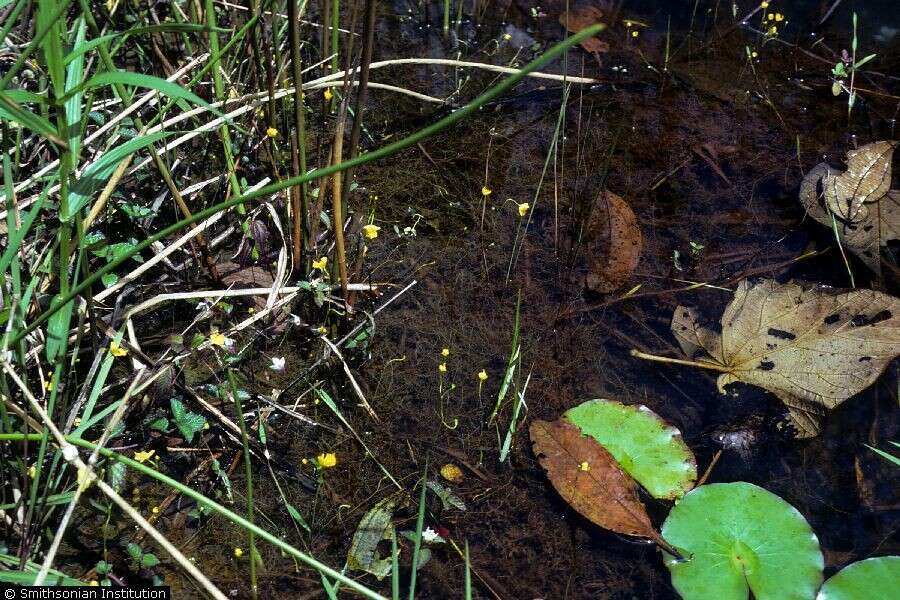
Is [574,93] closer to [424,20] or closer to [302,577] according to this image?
[424,20]

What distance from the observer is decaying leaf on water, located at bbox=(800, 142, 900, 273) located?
2.08 meters

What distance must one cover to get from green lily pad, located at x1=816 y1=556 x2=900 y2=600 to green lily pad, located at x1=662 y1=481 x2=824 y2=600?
31mm

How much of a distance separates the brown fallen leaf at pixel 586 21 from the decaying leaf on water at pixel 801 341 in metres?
1.18

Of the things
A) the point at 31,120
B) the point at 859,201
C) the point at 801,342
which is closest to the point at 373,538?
the point at 31,120

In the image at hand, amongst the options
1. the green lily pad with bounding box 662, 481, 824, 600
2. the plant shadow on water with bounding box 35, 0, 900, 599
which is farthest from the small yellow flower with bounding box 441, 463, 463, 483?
the green lily pad with bounding box 662, 481, 824, 600

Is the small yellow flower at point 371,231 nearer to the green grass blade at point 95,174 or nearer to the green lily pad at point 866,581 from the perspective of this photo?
the green grass blade at point 95,174

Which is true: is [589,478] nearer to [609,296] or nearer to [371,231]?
[609,296]

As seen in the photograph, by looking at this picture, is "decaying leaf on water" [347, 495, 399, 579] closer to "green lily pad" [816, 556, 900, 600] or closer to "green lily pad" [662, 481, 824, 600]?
"green lily pad" [662, 481, 824, 600]

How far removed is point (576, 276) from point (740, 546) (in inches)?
31.1

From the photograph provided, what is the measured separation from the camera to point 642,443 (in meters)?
1.68

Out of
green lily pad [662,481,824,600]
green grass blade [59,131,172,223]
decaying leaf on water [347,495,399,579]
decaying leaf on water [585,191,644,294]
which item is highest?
green grass blade [59,131,172,223]

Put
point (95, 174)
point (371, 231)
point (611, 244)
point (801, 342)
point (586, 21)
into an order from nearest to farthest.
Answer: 1. point (95, 174)
2. point (801, 342)
3. point (371, 231)
4. point (611, 244)
5. point (586, 21)

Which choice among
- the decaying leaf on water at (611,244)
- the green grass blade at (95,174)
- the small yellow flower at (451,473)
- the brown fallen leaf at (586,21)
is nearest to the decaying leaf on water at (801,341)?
the decaying leaf on water at (611,244)

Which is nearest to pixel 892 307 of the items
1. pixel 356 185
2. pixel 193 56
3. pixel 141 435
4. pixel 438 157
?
pixel 438 157
